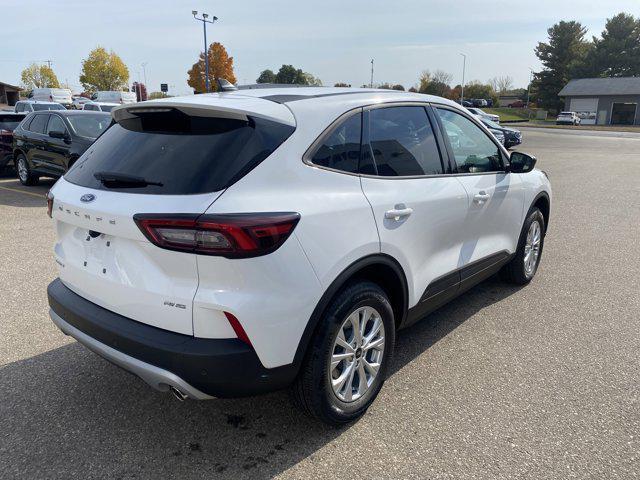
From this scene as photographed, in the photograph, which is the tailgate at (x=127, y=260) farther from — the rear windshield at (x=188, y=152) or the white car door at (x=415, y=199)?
the white car door at (x=415, y=199)

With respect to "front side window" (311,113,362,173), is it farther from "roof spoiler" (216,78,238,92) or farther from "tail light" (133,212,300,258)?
"roof spoiler" (216,78,238,92)

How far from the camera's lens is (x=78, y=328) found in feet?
9.34

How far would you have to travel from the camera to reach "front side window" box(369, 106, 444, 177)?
123 inches

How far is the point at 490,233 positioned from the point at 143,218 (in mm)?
2859

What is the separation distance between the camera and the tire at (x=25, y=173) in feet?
38.4

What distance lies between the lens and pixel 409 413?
3096mm

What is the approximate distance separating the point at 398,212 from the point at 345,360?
886 millimetres

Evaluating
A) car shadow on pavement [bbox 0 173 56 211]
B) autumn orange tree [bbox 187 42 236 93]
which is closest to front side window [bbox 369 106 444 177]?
car shadow on pavement [bbox 0 173 56 211]

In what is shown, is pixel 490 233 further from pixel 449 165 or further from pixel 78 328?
pixel 78 328

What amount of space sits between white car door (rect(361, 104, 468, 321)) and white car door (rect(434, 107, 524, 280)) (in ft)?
0.49

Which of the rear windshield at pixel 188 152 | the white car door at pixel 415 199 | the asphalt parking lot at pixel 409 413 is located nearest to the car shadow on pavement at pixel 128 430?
the asphalt parking lot at pixel 409 413

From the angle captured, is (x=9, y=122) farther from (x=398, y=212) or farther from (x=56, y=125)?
(x=398, y=212)

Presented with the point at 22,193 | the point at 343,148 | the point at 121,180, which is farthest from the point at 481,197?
the point at 22,193

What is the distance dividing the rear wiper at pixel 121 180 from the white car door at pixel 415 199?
1.14m
